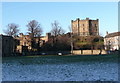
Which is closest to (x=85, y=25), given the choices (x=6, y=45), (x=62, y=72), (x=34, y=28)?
(x=34, y=28)

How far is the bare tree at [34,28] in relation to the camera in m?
65.9

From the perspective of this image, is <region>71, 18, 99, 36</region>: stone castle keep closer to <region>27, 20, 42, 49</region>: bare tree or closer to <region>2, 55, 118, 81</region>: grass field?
<region>27, 20, 42, 49</region>: bare tree

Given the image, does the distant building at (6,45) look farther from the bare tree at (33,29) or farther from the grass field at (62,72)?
the grass field at (62,72)

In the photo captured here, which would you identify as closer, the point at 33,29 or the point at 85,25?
the point at 33,29

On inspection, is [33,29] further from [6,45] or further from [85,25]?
[85,25]

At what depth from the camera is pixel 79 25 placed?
366 feet

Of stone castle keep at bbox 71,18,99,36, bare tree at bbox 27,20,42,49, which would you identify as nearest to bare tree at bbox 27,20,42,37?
bare tree at bbox 27,20,42,49

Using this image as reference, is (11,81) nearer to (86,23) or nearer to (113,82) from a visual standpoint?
(113,82)

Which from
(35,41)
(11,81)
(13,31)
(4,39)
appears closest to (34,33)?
(35,41)

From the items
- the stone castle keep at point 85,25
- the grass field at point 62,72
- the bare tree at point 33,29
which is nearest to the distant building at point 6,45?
the bare tree at point 33,29

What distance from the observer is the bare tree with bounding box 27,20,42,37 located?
216 ft

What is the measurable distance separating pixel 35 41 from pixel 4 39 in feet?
47.7

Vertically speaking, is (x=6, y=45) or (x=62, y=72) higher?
(x=6, y=45)

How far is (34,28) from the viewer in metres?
66.9
